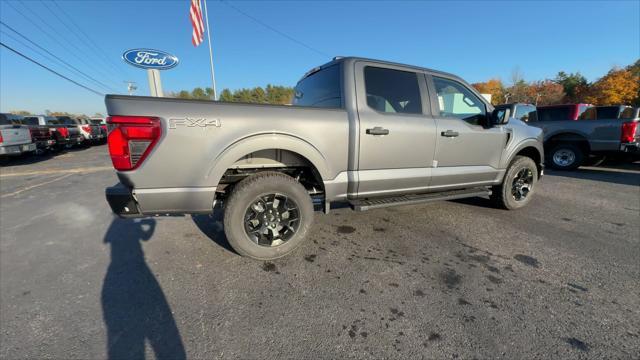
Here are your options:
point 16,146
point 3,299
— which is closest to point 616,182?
point 3,299

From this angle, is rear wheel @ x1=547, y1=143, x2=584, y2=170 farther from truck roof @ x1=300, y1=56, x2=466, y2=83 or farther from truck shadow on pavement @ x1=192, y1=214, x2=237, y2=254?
truck shadow on pavement @ x1=192, y1=214, x2=237, y2=254

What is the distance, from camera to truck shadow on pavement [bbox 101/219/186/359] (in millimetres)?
1647

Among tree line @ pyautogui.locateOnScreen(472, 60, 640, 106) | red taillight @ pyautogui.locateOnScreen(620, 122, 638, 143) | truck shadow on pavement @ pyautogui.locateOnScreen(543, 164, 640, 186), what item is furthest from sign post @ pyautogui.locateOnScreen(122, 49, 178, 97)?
tree line @ pyautogui.locateOnScreen(472, 60, 640, 106)

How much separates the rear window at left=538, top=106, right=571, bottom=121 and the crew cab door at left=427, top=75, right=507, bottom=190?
21.5 ft

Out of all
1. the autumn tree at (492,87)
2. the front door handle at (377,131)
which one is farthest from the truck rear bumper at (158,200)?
the autumn tree at (492,87)

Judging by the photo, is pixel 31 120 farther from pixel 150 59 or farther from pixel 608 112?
pixel 608 112

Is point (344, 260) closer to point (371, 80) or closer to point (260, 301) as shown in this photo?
point (260, 301)

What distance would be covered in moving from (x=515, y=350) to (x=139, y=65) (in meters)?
8.56

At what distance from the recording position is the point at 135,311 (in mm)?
1958

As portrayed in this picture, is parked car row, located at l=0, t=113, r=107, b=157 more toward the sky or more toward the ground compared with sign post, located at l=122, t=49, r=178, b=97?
more toward the ground

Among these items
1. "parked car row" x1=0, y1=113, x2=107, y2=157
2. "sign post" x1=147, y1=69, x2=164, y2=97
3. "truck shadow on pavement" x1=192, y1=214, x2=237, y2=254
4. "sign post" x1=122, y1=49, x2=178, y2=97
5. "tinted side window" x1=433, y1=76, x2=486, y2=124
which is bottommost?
"truck shadow on pavement" x1=192, y1=214, x2=237, y2=254

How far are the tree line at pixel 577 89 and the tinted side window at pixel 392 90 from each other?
61101 mm

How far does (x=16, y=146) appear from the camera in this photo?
336 inches

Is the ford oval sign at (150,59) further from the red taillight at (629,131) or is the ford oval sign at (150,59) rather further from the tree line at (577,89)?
the tree line at (577,89)
